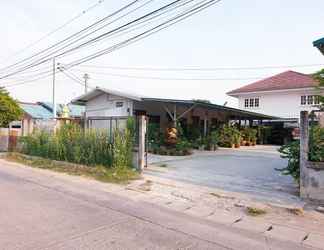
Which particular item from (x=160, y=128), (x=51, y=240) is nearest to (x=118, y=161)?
(x=51, y=240)

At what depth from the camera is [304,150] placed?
6324 millimetres

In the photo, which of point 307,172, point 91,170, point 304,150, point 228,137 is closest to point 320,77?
point 304,150

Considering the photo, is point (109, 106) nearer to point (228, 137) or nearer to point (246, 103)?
point (228, 137)

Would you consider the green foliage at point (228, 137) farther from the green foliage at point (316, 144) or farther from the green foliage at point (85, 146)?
the green foliage at point (316, 144)

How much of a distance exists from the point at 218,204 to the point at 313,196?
7.04 feet

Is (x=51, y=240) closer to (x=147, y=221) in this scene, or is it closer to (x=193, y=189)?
(x=147, y=221)

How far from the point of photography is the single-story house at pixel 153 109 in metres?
15.6

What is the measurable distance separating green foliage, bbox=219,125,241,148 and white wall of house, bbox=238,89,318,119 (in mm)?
7761

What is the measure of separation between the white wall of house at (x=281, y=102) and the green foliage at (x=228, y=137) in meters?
7.76

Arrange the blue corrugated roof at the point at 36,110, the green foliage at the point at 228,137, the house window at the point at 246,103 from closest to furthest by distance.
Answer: the green foliage at the point at 228,137
the house window at the point at 246,103
the blue corrugated roof at the point at 36,110

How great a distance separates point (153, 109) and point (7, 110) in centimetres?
Result: 998

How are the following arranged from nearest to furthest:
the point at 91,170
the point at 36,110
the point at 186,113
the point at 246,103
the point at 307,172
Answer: the point at 307,172, the point at 91,170, the point at 186,113, the point at 246,103, the point at 36,110

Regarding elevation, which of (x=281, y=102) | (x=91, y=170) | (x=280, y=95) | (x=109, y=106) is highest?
(x=280, y=95)

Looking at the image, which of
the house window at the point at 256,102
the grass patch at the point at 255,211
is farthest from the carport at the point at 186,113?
the grass patch at the point at 255,211
